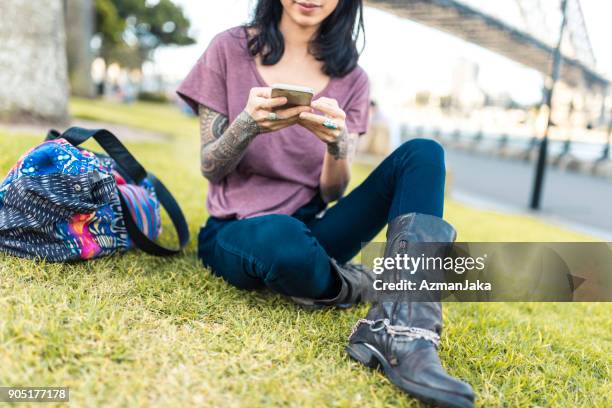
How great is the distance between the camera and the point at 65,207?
67.1 inches

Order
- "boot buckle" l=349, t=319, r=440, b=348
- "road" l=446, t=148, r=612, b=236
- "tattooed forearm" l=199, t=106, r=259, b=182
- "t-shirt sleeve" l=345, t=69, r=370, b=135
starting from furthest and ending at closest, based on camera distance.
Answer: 1. "road" l=446, t=148, r=612, b=236
2. "t-shirt sleeve" l=345, t=69, r=370, b=135
3. "tattooed forearm" l=199, t=106, r=259, b=182
4. "boot buckle" l=349, t=319, r=440, b=348

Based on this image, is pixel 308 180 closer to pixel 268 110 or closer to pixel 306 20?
pixel 268 110

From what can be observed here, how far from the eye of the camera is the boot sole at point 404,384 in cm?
128

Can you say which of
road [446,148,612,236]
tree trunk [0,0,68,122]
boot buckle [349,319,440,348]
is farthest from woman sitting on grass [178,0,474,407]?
road [446,148,612,236]

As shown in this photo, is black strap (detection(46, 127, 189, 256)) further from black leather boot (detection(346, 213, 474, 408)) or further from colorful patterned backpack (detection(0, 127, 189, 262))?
black leather boot (detection(346, 213, 474, 408))

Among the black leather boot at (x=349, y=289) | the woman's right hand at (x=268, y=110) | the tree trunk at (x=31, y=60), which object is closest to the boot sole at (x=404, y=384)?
the black leather boot at (x=349, y=289)

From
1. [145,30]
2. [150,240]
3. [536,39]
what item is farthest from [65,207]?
[145,30]

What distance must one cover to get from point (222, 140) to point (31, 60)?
4208 millimetres

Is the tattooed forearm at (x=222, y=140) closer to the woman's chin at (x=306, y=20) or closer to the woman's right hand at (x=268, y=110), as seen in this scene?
the woman's right hand at (x=268, y=110)

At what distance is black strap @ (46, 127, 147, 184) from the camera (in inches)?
75.5

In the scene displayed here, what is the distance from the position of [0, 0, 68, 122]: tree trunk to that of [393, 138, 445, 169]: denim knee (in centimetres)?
453

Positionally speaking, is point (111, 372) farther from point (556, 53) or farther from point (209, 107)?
point (556, 53)

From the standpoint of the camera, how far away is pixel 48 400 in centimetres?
117

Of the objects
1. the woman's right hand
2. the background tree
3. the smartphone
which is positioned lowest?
the woman's right hand
